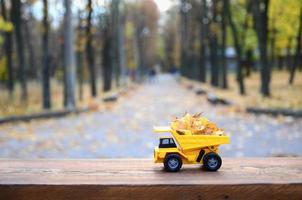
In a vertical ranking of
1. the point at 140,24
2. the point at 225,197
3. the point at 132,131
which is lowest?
the point at 132,131

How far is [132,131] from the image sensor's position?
1534 centimetres

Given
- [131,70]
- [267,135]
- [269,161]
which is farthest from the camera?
[131,70]

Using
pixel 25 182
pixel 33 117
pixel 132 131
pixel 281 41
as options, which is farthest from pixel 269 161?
pixel 281 41

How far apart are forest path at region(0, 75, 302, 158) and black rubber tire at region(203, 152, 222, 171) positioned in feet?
24.4

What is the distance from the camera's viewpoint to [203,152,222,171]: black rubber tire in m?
3.18

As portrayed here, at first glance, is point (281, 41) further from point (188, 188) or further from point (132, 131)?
point (188, 188)

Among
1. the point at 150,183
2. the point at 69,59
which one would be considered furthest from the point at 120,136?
the point at 150,183

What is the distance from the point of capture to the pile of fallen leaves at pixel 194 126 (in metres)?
3.24

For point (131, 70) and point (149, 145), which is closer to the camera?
point (149, 145)

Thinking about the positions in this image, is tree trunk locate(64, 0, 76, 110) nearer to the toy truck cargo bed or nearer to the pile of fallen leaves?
the pile of fallen leaves

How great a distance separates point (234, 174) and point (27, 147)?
9.79m

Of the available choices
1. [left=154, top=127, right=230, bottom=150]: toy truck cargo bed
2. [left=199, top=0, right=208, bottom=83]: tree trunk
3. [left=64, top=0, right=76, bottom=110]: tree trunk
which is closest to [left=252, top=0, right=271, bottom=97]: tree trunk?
[left=64, top=0, right=76, bottom=110]: tree trunk

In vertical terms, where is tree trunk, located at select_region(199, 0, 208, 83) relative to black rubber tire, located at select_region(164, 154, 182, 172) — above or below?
above

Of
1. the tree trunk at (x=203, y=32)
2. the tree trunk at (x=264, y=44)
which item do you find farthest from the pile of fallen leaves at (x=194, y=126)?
the tree trunk at (x=203, y=32)
